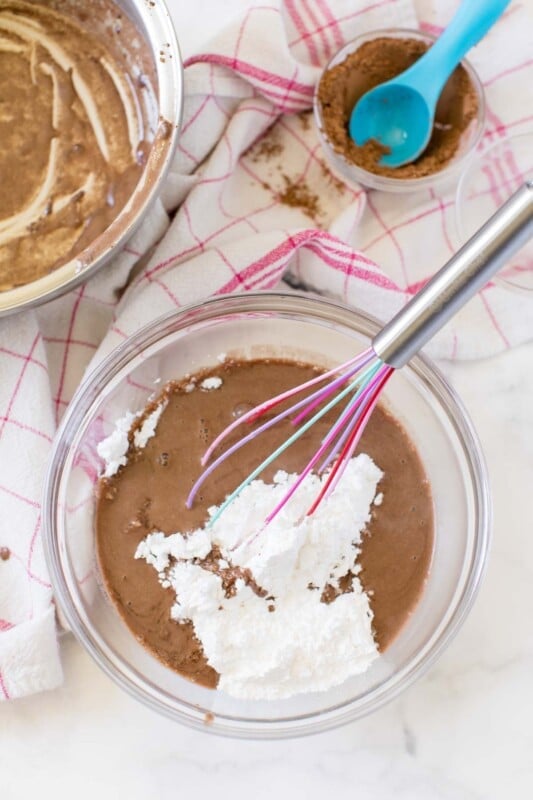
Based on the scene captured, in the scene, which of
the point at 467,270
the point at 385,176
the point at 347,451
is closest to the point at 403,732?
the point at 347,451

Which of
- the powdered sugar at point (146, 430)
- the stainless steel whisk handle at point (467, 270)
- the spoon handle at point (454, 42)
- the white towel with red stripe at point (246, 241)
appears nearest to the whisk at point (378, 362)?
the stainless steel whisk handle at point (467, 270)

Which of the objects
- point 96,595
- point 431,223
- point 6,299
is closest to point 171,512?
point 96,595

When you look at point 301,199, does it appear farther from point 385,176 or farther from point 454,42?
point 454,42

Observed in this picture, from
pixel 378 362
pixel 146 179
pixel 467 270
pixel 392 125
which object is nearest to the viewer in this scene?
pixel 467 270

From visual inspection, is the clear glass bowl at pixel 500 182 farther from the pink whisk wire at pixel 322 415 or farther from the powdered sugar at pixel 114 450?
the powdered sugar at pixel 114 450

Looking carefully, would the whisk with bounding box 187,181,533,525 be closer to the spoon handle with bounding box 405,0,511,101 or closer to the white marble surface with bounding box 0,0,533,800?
the white marble surface with bounding box 0,0,533,800

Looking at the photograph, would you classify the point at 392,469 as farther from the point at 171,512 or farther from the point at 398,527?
the point at 171,512
